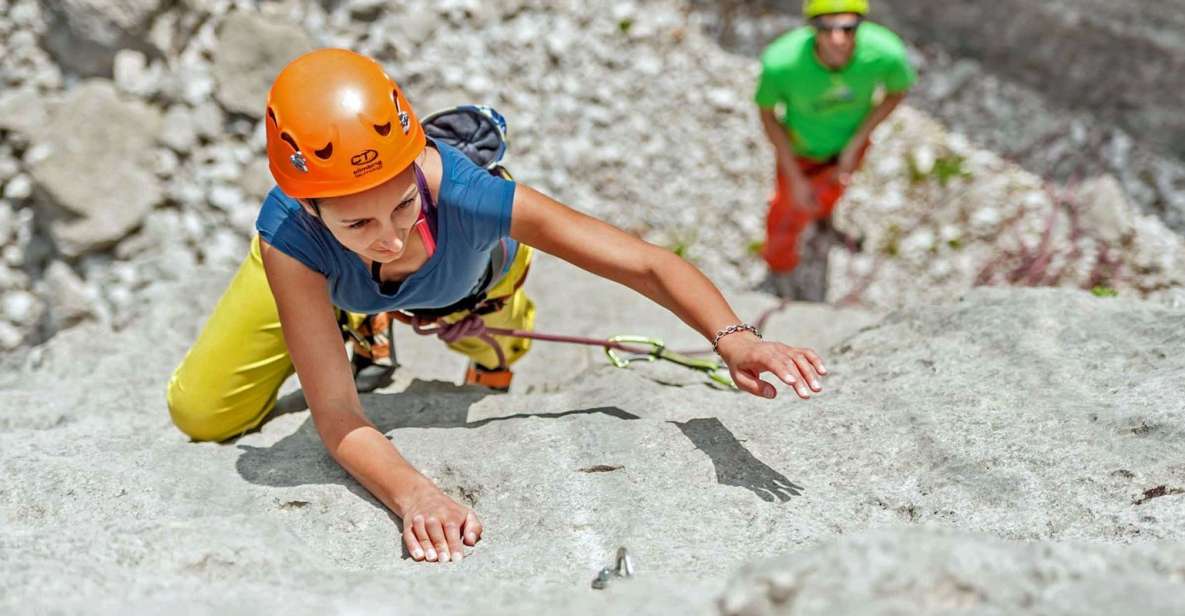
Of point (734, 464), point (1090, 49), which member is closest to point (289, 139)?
point (734, 464)

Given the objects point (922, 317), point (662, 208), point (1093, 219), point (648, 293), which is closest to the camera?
point (648, 293)

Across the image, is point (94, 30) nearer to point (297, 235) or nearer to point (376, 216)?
point (297, 235)

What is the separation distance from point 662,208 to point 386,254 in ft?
12.9

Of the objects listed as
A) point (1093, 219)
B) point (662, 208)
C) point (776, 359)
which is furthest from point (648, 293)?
point (1093, 219)

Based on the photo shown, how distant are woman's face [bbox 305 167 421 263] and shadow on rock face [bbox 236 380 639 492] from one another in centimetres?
66

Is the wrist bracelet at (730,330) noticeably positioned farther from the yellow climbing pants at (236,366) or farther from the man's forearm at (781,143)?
the man's forearm at (781,143)

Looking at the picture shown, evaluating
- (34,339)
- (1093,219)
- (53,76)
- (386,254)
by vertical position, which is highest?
(386,254)

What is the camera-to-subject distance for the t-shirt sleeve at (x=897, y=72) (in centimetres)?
521

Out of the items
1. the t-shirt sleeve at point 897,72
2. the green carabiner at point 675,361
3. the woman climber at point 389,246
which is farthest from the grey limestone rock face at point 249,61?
the green carabiner at point 675,361

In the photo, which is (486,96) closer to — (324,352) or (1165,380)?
(324,352)

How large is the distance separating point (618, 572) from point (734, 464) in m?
0.62

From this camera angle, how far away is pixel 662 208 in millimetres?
6488

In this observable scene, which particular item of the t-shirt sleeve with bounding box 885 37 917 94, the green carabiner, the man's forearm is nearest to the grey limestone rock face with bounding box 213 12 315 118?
the man's forearm

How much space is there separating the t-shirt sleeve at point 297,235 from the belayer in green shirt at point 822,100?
301 centimetres
